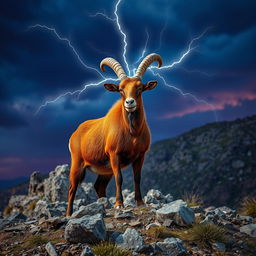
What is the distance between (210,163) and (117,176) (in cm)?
13576

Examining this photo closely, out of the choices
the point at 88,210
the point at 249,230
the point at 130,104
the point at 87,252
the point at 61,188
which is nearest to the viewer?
the point at 87,252

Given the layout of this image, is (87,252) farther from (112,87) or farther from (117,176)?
(112,87)

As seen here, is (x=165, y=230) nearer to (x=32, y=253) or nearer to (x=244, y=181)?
(x=32, y=253)

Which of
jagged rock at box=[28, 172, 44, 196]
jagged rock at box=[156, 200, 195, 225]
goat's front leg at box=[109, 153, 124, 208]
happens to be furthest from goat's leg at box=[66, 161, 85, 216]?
jagged rock at box=[28, 172, 44, 196]

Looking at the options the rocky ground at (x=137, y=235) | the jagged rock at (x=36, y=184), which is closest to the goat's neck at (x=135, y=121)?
the rocky ground at (x=137, y=235)

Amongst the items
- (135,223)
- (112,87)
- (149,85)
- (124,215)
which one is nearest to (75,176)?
(112,87)

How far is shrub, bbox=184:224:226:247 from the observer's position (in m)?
7.57

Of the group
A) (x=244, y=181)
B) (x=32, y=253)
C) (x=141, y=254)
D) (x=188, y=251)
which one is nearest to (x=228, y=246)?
(x=188, y=251)

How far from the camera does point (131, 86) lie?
1000cm

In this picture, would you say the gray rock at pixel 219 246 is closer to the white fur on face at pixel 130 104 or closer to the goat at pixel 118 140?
the goat at pixel 118 140

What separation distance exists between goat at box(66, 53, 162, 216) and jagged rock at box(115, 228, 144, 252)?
9.19 ft

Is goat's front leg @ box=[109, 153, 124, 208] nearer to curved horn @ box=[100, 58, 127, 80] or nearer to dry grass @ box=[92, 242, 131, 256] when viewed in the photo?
curved horn @ box=[100, 58, 127, 80]

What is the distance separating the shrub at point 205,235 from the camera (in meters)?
7.57

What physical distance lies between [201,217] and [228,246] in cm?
174
